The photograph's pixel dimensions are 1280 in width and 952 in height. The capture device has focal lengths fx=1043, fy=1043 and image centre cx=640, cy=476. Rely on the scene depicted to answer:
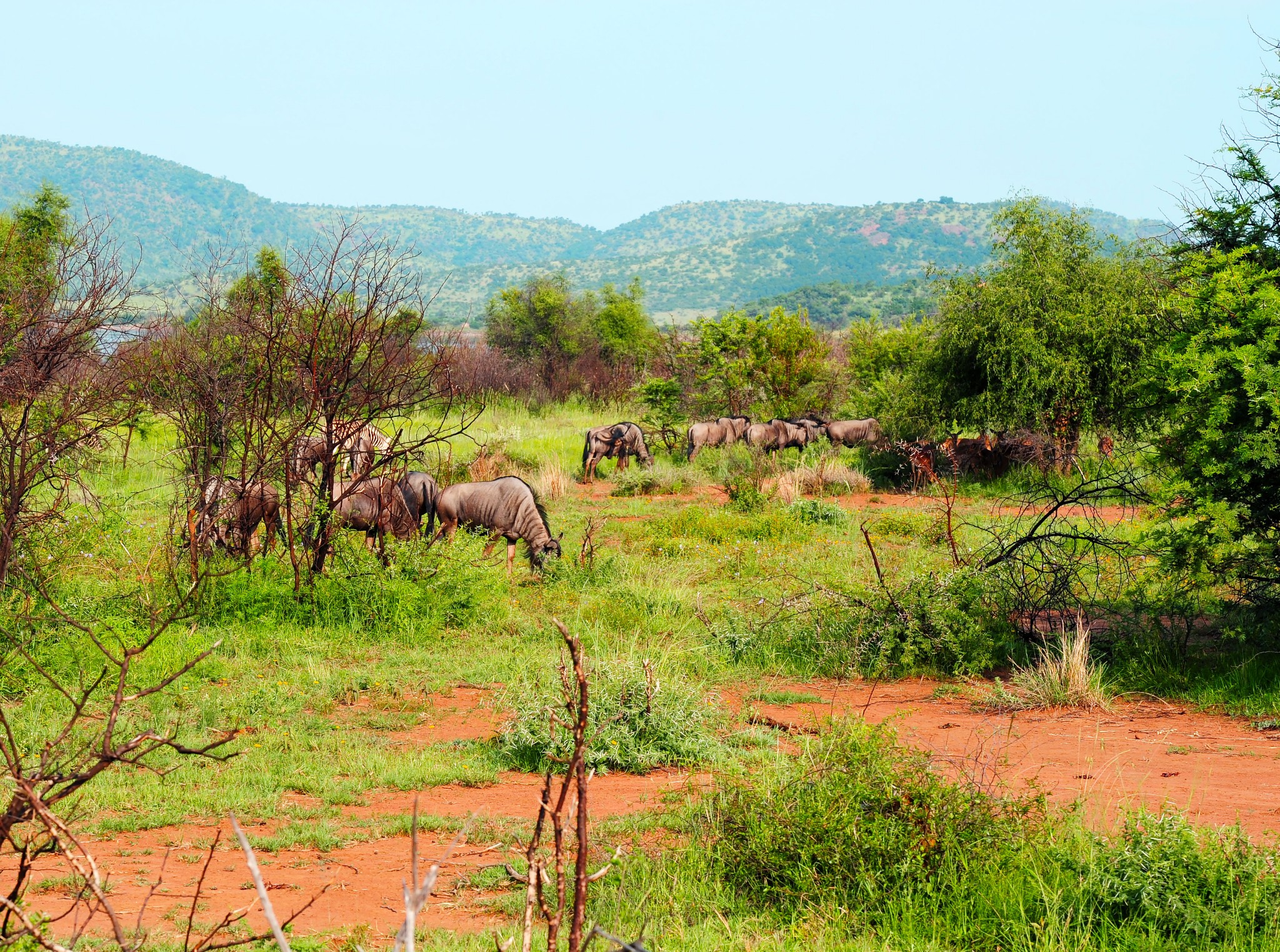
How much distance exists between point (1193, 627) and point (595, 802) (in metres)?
6.01

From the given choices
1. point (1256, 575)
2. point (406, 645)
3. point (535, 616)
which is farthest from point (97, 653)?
point (1256, 575)

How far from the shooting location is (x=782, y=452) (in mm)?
21781

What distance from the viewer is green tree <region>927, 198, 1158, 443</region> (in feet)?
58.7

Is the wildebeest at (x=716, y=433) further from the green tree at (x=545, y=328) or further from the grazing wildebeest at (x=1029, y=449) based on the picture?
the green tree at (x=545, y=328)

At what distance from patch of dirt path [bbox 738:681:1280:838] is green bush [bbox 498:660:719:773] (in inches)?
33.4

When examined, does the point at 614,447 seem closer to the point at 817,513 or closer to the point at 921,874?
the point at 817,513

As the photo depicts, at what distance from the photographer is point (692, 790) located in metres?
5.89

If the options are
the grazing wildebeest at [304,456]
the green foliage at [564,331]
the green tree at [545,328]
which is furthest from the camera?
the green tree at [545,328]

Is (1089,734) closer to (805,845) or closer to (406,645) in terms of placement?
(805,845)

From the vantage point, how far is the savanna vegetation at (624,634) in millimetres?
4203

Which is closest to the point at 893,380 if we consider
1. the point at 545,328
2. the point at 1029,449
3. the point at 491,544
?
the point at 1029,449

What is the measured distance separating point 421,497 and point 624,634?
442cm

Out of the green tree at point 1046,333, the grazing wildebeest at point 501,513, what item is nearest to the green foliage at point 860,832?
the grazing wildebeest at point 501,513

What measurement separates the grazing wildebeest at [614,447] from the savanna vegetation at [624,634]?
328cm
